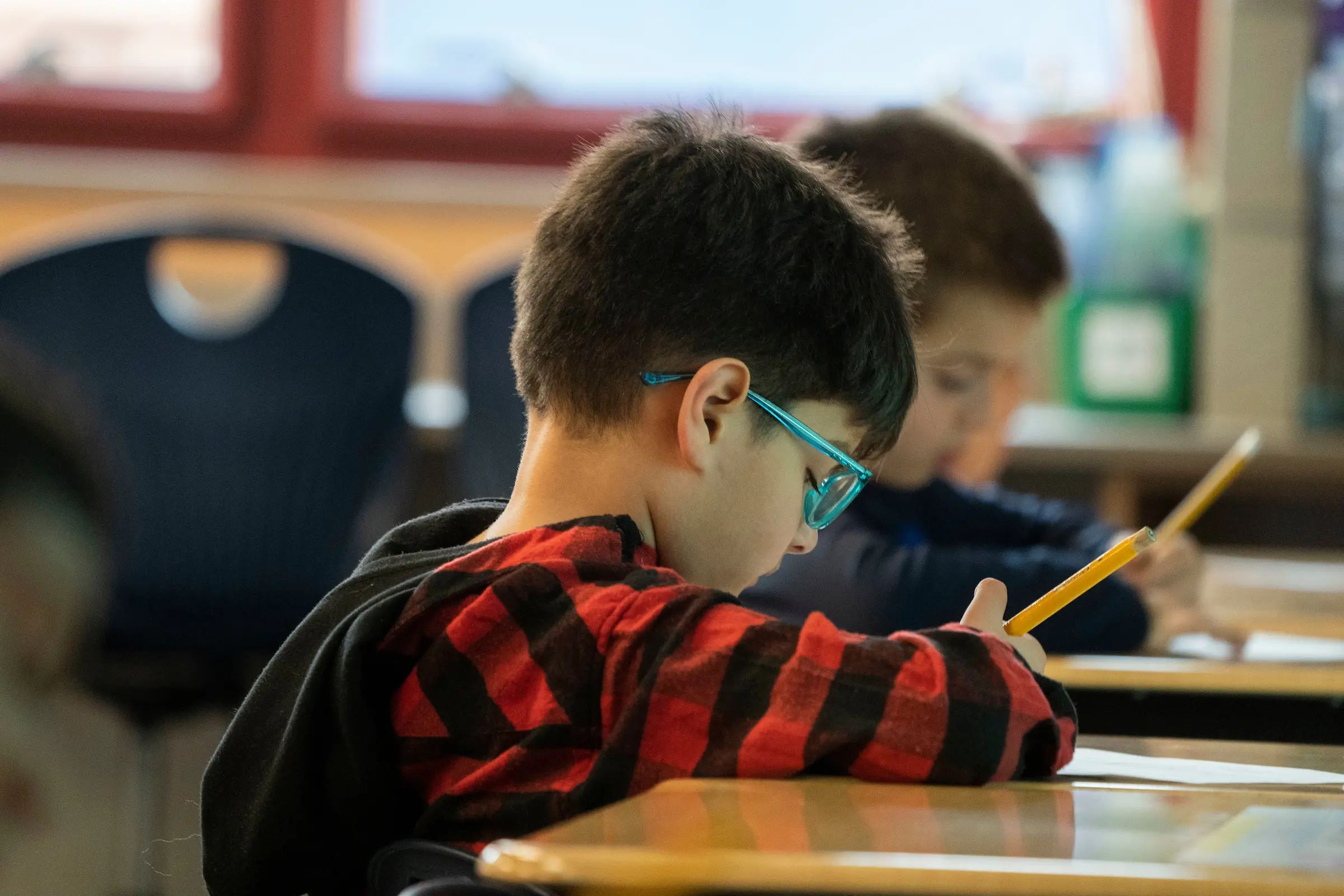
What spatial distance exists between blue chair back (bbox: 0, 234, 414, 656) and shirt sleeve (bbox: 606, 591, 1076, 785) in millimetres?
1452

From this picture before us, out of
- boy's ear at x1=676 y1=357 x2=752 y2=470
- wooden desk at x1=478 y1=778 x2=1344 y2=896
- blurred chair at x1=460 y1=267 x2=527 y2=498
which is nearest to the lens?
wooden desk at x1=478 y1=778 x2=1344 y2=896

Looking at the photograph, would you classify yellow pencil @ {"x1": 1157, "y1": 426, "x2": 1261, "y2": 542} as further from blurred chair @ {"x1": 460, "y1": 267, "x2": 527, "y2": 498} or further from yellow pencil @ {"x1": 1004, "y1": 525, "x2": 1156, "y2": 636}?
blurred chair @ {"x1": 460, "y1": 267, "x2": 527, "y2": 498}

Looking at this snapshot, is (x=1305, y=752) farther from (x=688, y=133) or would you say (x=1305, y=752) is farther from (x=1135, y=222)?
(x=1135, y=222)

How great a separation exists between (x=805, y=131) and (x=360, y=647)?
930 mm

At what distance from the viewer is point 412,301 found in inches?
88.7

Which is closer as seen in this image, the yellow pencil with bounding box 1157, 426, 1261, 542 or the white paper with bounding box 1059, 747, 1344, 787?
the white paper with bounding box 1059, 747, 1344, 787

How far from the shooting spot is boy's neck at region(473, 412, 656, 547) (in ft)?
2.76

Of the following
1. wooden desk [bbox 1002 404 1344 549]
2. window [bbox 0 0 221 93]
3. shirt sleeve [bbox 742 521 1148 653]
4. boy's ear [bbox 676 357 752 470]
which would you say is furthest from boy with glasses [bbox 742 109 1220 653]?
window [bbox 0 0 221 93]

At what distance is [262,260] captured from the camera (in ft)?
9.93

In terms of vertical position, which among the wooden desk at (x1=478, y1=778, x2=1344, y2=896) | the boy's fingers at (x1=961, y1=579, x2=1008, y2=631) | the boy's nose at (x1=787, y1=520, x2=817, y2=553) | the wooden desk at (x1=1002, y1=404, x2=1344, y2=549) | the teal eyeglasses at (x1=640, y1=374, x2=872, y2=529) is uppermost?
the teal eyeglasses at (x1=640, y1=374, x2=872, y2=529)

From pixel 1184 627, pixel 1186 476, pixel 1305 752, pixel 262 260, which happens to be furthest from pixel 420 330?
pixel 1305 752

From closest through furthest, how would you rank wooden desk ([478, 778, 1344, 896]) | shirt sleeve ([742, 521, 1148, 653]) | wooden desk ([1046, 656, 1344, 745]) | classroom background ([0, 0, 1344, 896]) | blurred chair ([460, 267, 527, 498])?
wooden desk ([478, 778, 1344, 896]) → wooden desk ([1046, 656, 1344, 745]) → shirt sleeve ([742, 521, 1148, 653]) → classroom background ([0, 0, 1344, 896]) → blurred chair ([460, 267, 527, 498])

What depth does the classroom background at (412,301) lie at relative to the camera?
1.91 m

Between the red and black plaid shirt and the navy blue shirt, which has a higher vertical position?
the red and black plaid shirt
